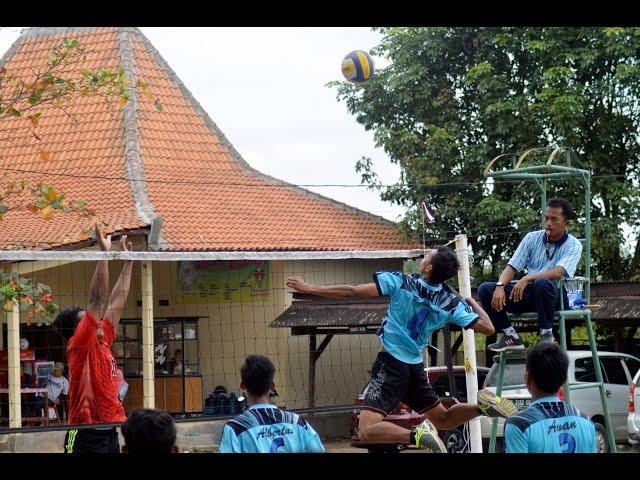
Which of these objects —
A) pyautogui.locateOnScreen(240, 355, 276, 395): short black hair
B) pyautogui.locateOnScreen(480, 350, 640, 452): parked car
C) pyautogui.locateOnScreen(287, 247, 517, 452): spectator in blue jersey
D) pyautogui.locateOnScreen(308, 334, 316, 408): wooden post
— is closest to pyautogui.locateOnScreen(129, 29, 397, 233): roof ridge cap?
pyautogui.locateOnScreen(308, 334, 316, 408): wooden post

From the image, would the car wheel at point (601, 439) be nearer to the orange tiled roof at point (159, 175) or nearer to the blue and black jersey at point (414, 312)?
the orange tiled roof at point (159, 175)

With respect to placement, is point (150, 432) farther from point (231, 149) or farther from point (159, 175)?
point (231, 149)

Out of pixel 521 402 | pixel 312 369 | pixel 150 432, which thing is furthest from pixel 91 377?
pixel 312 369

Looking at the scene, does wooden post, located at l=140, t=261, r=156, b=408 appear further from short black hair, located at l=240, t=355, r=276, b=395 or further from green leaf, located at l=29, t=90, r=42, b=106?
short black hair, located at l=240, t=355, r=276, b=395

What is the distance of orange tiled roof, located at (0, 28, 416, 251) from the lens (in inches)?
833

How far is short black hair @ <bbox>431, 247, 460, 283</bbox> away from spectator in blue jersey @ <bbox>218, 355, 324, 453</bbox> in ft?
7.71

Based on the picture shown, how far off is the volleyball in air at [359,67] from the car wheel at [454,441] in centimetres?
541

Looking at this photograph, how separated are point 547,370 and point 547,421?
240 mm

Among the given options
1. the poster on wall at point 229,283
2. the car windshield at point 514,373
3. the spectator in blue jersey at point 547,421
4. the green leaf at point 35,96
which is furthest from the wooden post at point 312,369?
the spectator in blue jersey at point 547,421

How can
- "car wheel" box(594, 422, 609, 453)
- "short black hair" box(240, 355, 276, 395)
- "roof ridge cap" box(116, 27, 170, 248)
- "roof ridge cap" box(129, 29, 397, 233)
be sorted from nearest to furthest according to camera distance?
"short black hair" box(240, 355, 276, 395), "car wheel" box(594, 422, 609, 453), "roof ridge cap" box(116, 27, 170, 248), "roof ridge cap" box(129, 29, 397, 233)

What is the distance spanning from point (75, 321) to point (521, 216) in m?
15.8

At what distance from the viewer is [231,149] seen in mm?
25188

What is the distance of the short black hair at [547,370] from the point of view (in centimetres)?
571
